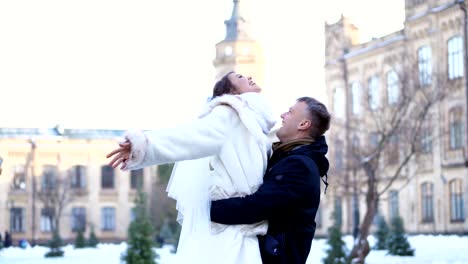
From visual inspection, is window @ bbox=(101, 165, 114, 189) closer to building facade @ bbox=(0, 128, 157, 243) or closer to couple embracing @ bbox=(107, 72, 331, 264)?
building facade @ bbox=(0, 128, 157, 243)

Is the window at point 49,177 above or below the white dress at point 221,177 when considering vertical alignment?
below

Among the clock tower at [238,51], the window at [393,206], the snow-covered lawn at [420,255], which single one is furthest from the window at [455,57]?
the clock tower at [238,51]

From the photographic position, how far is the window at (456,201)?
3912 cm

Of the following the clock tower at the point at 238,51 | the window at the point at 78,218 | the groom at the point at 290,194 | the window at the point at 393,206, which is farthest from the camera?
the clock tower at the point at 238,51

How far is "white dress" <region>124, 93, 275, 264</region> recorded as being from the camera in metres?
4.93

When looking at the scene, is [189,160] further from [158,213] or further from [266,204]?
[158,213]

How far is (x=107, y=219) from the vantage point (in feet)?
226

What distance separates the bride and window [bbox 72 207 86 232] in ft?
205

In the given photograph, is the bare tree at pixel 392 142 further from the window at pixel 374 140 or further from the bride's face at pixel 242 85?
the bride's face at pixel 242 85

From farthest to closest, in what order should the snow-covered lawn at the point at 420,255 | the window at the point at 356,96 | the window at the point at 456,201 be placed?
the window at the point at 356,96, the window at the point at 456,201, the snow-covered lawn at the point at 420,255

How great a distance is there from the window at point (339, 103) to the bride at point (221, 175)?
4444 cm

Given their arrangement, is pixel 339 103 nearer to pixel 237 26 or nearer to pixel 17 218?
pixel 237 26

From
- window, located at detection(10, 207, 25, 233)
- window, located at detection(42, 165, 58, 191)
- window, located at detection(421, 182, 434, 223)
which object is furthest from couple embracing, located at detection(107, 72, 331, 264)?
window, located at detection(10, 207, 25, 233)

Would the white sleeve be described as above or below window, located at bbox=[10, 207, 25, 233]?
above
